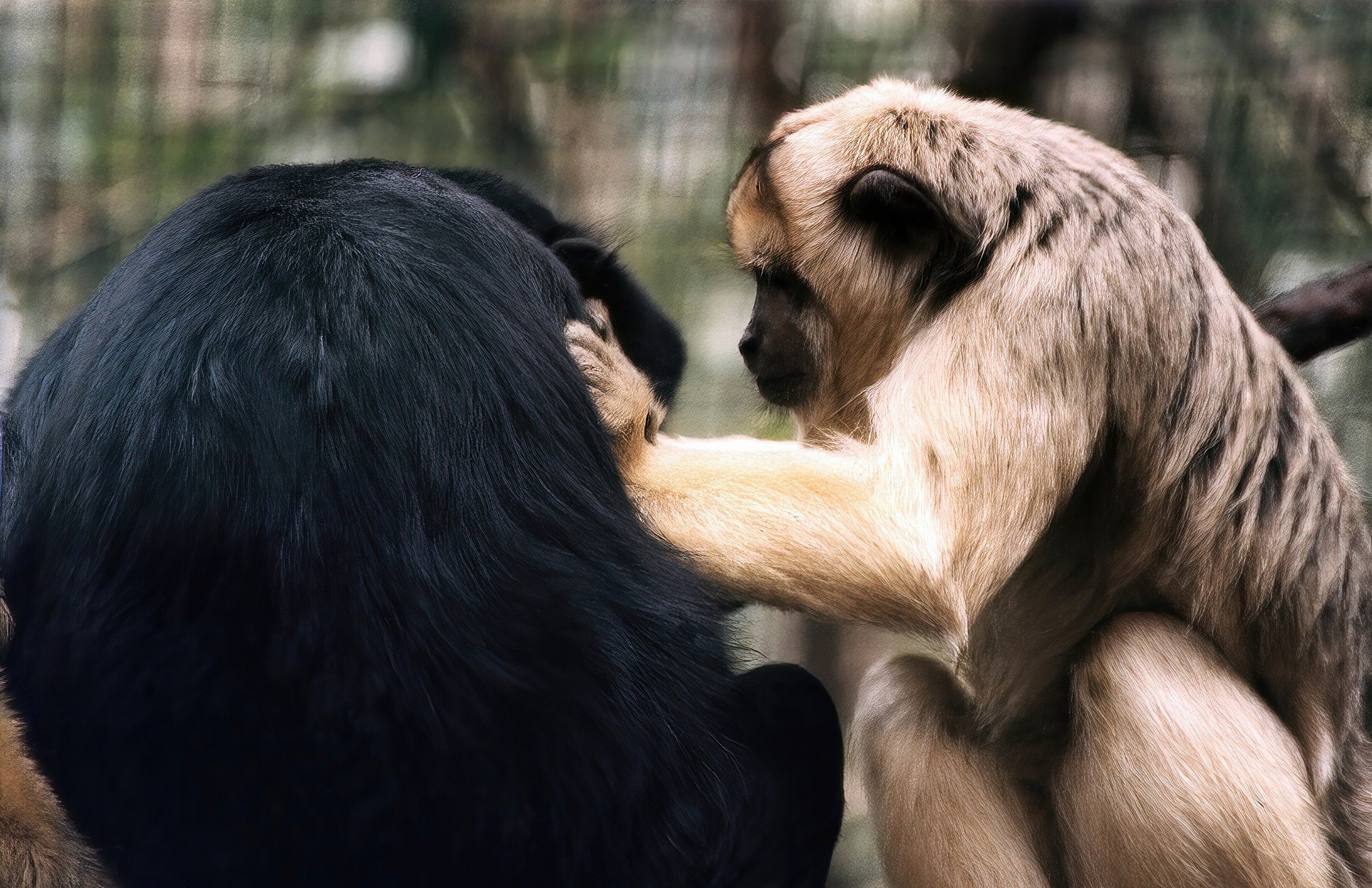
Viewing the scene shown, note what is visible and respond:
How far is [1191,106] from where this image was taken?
3.79 metres

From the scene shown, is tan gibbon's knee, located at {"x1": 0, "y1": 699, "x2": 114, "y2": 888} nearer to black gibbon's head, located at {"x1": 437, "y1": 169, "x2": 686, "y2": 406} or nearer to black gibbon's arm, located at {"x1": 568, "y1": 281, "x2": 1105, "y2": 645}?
black gibbon's arm, located at {"x1": 568, "y1": 281, "x2": 1105, "y2": 645}

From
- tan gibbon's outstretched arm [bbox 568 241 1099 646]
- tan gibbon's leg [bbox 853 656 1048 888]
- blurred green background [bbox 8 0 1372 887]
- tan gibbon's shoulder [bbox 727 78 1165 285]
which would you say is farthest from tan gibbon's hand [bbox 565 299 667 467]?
blurred green background [bbox 8 0 1372 887]

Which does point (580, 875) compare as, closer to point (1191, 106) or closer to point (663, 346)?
point (663, 346)

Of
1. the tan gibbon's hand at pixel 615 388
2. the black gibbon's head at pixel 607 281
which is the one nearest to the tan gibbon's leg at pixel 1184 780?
the tan gibbon's hand at pixel 615 388

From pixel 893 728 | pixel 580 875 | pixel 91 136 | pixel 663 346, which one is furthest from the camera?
pixel 91 136

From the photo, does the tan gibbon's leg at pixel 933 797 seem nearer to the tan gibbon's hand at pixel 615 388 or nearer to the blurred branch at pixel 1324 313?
the tan gibbon's hand at pixel 615 388

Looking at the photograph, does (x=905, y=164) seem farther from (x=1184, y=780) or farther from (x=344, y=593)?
(x=344, y=593)

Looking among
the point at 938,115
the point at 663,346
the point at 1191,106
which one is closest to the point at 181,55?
the point at 663,346

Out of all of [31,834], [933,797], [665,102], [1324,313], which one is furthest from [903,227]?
[31,834]

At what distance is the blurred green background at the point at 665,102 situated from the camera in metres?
3.71

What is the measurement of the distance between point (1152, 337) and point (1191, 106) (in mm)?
1717

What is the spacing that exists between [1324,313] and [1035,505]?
1388 millimetres

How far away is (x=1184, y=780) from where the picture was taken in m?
2.25

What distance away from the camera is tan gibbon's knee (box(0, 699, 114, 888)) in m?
1.94
